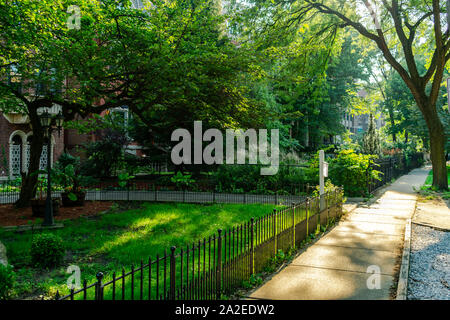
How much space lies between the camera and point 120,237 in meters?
9.24

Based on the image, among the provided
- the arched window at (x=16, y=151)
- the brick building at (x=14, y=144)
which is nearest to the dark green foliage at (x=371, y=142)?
the brick building at (x=14, y=144)

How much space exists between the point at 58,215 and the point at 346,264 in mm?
10233

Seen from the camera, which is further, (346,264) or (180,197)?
(180,197)

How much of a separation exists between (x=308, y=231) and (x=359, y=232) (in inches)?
65.8

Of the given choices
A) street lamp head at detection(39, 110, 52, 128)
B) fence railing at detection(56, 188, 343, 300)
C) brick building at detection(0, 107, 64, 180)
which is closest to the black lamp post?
street lamp head at detection(39, 110, 52, 128)

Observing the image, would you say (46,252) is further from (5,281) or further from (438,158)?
(438,158)

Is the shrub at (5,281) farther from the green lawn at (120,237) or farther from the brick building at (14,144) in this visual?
the brick building at (14,144)

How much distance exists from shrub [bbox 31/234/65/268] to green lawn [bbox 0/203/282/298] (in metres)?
0.20

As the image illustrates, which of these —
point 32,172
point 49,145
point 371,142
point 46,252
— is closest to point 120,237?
point 46,252

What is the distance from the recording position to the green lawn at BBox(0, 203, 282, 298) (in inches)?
257

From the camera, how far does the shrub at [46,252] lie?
7.00 m
